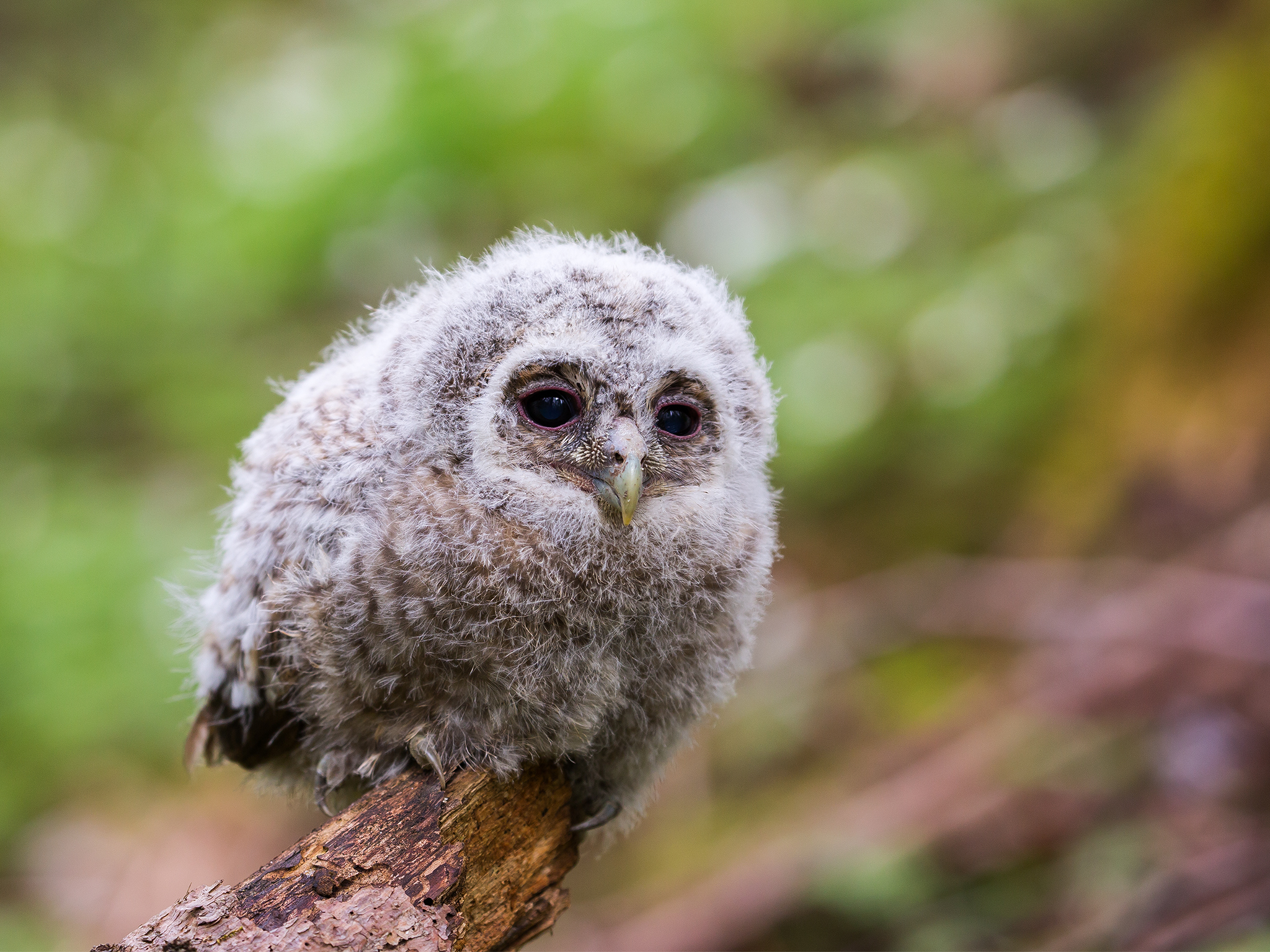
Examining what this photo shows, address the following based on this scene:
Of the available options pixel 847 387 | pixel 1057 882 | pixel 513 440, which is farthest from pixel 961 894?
pixel 513 440

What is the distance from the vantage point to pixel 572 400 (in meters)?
2.07

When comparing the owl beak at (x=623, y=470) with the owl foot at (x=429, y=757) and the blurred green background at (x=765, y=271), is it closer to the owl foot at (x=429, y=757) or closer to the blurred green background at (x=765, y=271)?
the owl foot at (x=429, y=757)

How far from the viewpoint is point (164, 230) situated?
6426mm

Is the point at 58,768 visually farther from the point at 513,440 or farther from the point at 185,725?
the point at 513,440

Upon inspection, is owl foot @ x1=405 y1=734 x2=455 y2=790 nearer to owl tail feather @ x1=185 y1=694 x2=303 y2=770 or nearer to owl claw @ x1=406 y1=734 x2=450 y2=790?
owl claw @ x1=406 y1=734 x2=450 y2=790

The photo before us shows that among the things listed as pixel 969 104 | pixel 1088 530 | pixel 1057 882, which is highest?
pixel 969 104

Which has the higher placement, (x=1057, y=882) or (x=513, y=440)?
(x=513, y=440)

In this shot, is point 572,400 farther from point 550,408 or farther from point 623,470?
point 623,470

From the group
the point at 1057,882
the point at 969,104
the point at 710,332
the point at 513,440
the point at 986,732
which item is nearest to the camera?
the point at 513,440

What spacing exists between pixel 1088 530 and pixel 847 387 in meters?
1.28

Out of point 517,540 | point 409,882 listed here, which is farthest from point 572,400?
point 409,882

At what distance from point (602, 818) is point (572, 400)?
99cm

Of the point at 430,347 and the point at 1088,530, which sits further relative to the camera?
the point at 1088,530

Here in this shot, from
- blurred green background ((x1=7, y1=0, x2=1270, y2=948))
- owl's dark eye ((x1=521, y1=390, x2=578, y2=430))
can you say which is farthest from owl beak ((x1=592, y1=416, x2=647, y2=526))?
blurred green background ((x1=7, y1=0, x2=1270, y2=948))
